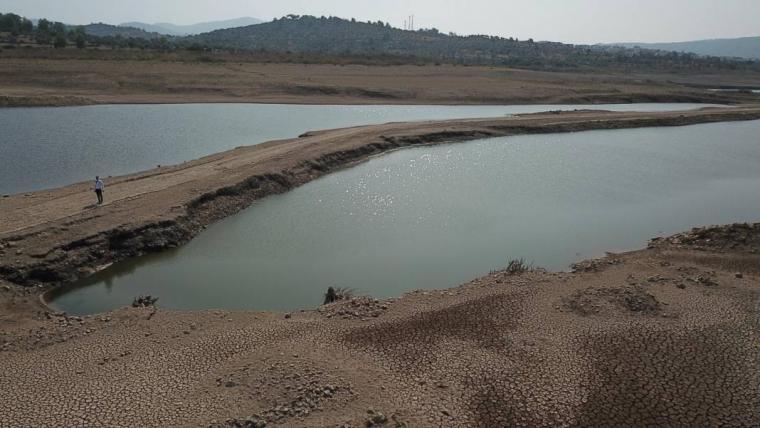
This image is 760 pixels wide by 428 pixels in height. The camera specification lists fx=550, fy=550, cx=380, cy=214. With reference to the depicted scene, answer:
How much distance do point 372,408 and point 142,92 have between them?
5385 cm

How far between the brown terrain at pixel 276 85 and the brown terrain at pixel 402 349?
38.1m

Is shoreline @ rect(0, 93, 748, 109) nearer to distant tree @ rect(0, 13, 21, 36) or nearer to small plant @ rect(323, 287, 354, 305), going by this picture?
small plant @ rect(323, 287, 354, 305)

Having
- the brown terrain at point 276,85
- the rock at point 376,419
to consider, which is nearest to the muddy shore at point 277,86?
the brown terrain at point 276,85

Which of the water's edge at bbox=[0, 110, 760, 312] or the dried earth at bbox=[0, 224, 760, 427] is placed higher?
the water's edge at bbox=[0, 110, 760, 312]

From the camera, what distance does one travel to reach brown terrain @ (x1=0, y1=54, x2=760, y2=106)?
5512 centimetres

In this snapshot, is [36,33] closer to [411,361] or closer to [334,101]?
[334,101]

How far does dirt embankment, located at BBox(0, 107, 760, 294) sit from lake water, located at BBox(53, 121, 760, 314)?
0.84 m

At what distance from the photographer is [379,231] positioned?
75.3ft

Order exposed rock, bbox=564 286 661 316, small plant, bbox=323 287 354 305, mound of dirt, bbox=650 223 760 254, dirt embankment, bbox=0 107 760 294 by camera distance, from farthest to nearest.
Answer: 1. mound of dirt, bbox=650 223 760 254
2. dirt embankment, bbox=0 107 760 294
3. small plant, bbox=323 287 354 305
4. exposed rock, bbox=564 286 661 316

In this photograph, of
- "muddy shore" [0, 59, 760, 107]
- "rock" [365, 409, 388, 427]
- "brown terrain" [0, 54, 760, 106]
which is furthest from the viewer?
"brown terrain" [0, 54, 760, 106]

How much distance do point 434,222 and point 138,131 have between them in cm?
2603

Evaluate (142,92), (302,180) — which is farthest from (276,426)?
(142,92)

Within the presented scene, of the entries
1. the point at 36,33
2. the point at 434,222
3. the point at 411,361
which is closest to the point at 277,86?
the point at 434,222

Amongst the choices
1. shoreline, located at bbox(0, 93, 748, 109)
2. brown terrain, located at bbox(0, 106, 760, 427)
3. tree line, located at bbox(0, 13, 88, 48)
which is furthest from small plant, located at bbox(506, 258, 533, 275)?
tree line, located at bbox(0, 13, 88, 48)
